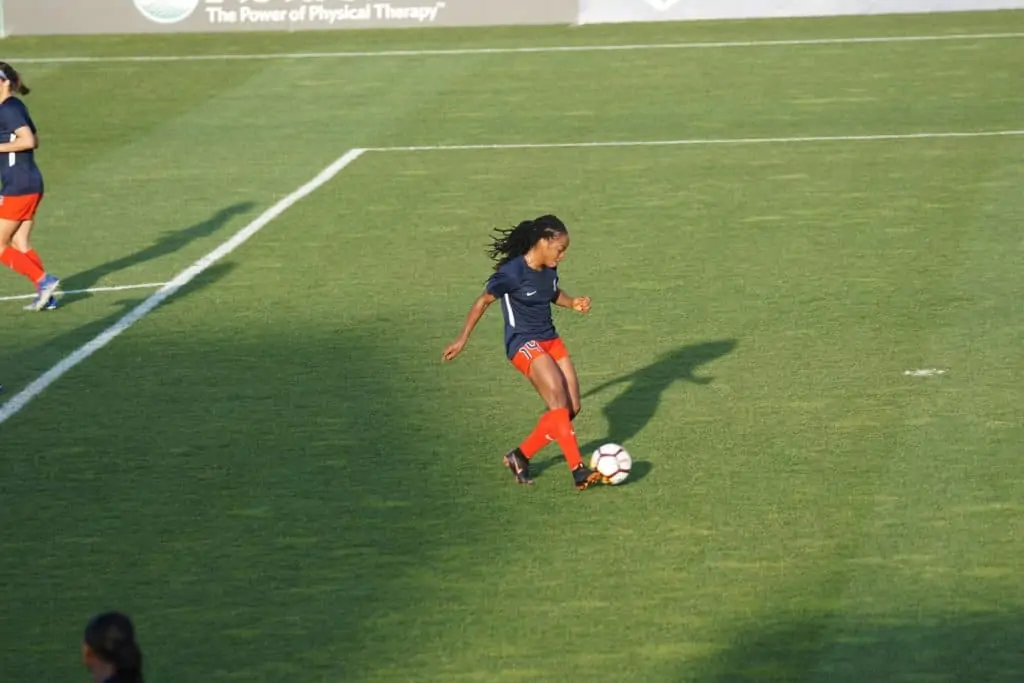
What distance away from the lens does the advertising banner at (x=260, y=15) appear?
105 ft

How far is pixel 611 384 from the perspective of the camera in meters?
14.2

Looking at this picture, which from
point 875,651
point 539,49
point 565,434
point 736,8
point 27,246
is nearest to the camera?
point 875,651

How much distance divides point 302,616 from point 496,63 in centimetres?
1992

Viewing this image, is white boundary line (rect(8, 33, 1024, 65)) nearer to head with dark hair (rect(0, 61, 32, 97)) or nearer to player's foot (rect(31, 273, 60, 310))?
head with dark hair (rect(0, 61, 32, 97))

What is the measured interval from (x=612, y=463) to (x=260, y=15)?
21785 millimetres

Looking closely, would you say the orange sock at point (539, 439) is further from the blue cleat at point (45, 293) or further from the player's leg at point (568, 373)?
the blue cleat at point (45, 293)

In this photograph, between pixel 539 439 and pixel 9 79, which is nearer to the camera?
pixel 539 439

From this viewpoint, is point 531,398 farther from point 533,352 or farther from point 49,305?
point 49,305

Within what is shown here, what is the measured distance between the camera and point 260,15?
3209 cm

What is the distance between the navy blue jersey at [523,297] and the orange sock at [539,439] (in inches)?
19.9

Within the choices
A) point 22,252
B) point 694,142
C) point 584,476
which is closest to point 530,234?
point 584,476

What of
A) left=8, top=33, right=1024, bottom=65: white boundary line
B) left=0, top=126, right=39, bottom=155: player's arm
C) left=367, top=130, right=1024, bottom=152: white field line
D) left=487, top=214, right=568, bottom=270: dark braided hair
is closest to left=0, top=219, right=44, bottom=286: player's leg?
left=0, top=126, right=39, bottom=155: player's arm

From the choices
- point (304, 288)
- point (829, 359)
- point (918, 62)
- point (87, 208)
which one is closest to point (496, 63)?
point (918, 62)

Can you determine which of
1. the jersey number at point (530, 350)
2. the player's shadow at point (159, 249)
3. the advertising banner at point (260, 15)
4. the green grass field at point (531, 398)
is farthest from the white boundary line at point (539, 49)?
the jersey number at point (530, 350)
